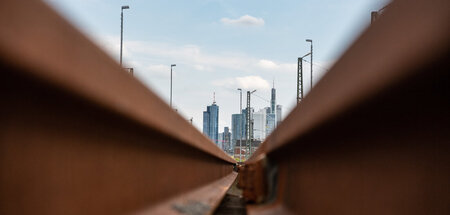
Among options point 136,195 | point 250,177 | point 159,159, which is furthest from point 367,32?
point 250,177

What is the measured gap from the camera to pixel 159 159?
3129 millimetres

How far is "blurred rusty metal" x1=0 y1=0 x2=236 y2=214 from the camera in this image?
1.36 m

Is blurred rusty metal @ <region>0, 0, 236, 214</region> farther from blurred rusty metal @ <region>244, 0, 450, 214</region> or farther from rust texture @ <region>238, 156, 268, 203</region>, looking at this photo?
rust texture @ <region>238, 156, 268, 203</region>

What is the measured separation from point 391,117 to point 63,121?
125cm

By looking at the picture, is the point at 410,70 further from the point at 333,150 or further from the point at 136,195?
the point at 136,195

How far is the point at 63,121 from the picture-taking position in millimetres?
1759

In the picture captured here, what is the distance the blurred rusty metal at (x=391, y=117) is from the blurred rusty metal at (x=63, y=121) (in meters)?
1.00

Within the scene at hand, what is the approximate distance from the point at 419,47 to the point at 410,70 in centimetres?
10

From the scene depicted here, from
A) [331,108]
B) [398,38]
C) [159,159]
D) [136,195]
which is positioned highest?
[398,38]

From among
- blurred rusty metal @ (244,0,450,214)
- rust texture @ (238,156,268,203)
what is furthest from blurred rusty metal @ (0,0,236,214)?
rust texture @ (238,156,268,203)

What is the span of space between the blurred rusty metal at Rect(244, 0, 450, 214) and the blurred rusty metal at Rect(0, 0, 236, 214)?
3.29ft

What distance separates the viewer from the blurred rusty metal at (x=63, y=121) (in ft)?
4.47

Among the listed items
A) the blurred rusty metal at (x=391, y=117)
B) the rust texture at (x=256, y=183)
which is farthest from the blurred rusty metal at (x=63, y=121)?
the rust texture at (x=256, y=183)

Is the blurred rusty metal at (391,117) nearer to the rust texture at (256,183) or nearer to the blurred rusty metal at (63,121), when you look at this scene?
the blurred rusty metal at (63,121)
